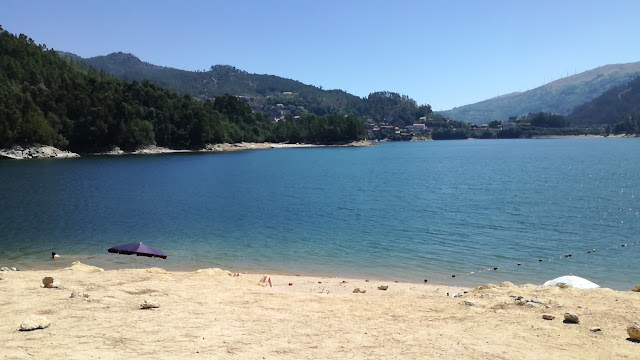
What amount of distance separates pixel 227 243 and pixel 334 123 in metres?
174

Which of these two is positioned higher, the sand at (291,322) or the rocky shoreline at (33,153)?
the rocky shoreline at (33,153)

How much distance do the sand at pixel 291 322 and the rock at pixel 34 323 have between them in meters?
0.13

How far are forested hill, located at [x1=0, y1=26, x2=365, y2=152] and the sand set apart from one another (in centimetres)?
9186

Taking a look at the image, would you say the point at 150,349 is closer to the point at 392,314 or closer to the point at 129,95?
the point at 392,314

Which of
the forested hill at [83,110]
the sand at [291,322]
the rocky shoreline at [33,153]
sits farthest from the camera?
the forested hill at [83,110]

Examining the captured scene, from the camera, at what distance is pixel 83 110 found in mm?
109438

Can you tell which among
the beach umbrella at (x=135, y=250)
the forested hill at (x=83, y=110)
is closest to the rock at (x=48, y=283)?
the beach umbrella at (x=135, y=250)

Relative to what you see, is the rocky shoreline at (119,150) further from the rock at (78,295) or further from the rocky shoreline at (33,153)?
the rock at (78,295)

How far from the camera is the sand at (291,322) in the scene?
845 centimetres

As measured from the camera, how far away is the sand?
27.7 ft

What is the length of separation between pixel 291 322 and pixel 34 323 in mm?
5273

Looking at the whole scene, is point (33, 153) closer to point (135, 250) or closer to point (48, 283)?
point (135, 250)

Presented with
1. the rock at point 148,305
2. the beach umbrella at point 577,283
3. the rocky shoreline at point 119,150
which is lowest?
the beach umbrella at point 577,283

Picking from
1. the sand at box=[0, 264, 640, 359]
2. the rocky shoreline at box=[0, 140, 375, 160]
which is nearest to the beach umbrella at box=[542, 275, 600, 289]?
the sand at box=[0, 264, 640, 359]
